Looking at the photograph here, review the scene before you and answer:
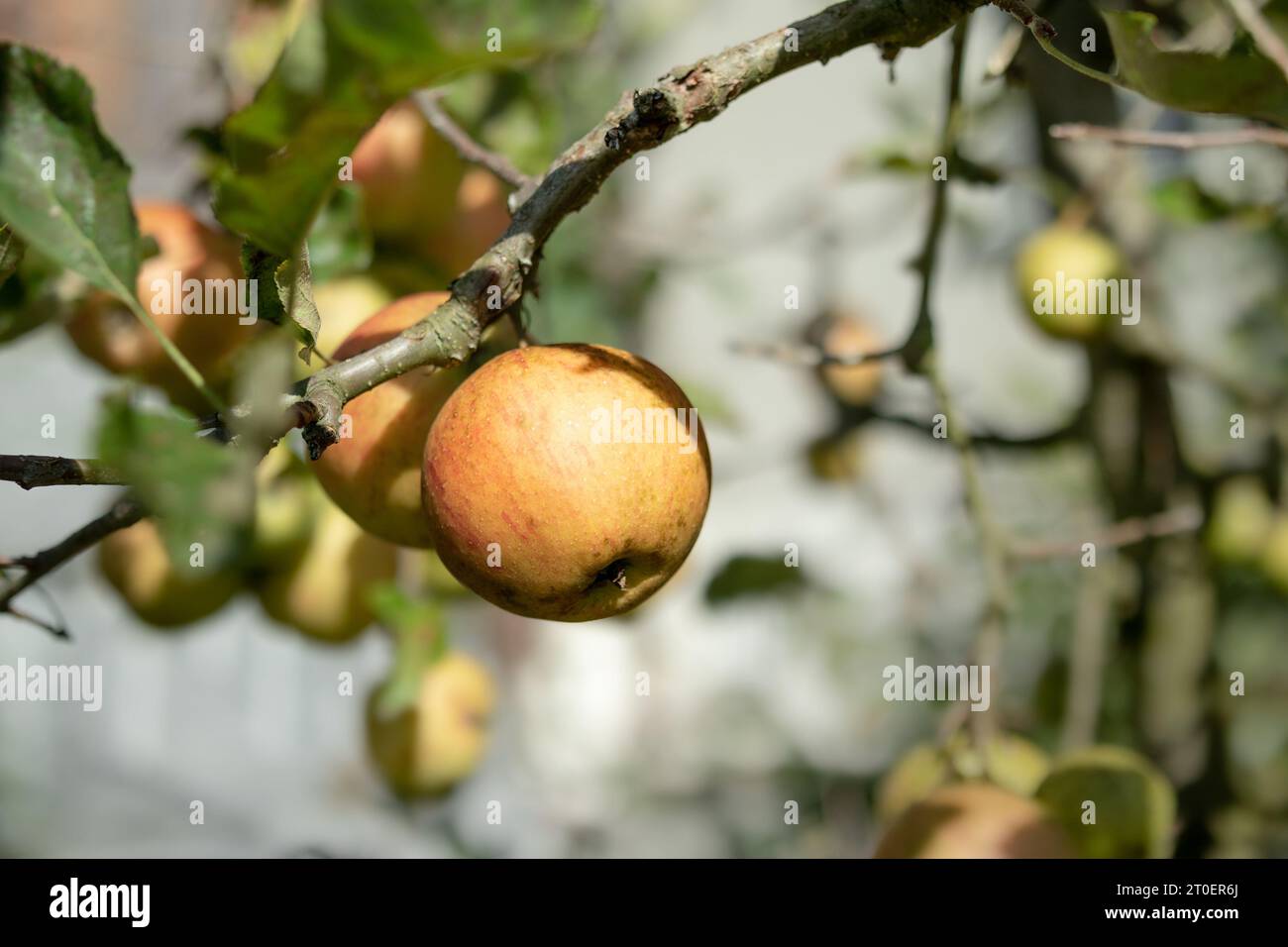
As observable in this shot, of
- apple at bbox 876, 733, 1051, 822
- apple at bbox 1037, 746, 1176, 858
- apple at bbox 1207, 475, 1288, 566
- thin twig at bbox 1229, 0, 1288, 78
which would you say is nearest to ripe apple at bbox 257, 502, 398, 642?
apple at bbox 876, 733, 1051, 822

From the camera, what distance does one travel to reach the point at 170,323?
2.63 ft

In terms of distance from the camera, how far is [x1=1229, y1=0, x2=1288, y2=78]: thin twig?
0.50m

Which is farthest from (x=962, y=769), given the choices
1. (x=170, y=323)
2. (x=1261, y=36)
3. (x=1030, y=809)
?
(x=170, y=323)

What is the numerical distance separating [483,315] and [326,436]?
109mm

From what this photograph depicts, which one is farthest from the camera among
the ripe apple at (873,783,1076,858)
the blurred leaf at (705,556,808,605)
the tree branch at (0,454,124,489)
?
the blurred leaf at (705,556,808,605)

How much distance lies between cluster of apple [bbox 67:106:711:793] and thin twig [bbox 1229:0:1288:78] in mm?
322

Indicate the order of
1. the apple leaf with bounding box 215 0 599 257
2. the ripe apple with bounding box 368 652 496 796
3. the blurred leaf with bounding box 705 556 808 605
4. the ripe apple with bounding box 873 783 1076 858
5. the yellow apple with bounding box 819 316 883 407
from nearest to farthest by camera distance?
the apple leaf with bounding box 215 0 599 257, the ripe apple with bounding box 873 783 1076 858, the ripe apple with bounding box 368 652 496 796, the blurred leaf with bounding box 705 556 808 605, the yellow apple with bounding box 819 316 883 407

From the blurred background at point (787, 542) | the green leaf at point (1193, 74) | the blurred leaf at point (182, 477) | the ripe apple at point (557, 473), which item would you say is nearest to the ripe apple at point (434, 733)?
the blurred background at point (787, 542)

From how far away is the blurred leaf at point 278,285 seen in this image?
500 millimetres

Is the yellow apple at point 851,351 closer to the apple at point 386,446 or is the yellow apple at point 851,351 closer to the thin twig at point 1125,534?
the thin twig at point 1125,534

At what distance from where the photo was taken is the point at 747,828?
94.3 inches

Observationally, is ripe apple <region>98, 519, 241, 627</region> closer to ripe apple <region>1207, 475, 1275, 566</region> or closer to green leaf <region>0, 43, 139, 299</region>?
green leaf <region>0, 43, 139, 299</region>
